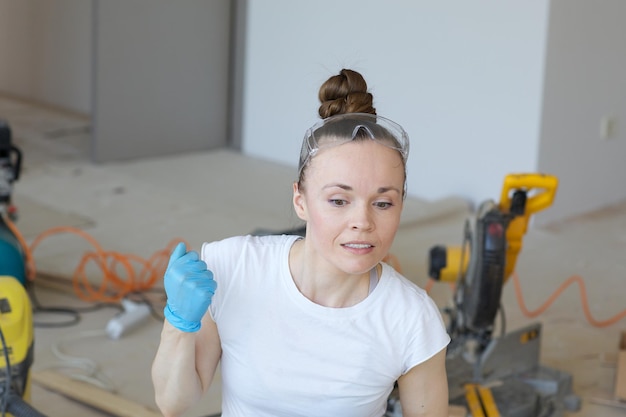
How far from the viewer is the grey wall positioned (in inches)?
224

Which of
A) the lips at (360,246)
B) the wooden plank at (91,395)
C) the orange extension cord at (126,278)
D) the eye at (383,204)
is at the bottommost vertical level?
the wooden plank at (91,395)

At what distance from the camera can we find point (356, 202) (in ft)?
5.32

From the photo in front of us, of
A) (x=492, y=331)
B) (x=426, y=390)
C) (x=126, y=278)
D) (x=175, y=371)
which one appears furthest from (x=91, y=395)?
(x=426, y=390)

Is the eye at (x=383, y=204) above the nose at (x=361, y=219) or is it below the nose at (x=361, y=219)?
above

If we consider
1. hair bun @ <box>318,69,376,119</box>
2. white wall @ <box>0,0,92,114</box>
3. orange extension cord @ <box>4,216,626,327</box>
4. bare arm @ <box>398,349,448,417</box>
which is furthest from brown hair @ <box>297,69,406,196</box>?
white wall @ <box>0,0,92,114</box>

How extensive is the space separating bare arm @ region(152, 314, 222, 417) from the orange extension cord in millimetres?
1950

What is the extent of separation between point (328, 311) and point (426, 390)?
219 mm

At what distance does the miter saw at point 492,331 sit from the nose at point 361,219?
1252 mm

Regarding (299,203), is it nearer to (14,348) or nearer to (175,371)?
(175,371)

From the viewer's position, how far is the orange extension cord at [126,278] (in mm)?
3727

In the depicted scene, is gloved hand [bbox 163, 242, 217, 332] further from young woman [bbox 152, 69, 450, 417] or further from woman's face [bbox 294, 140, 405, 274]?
woman's face [bbox 294, 140, 405, 274]

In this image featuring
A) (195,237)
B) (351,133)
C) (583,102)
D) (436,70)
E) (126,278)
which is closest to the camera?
(351,133)

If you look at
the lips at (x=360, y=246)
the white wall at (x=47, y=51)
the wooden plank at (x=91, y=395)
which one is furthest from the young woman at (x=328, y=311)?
the white wall at (x=47, y=51)

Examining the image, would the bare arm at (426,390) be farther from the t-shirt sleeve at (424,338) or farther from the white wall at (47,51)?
the white wall at (47,51)
